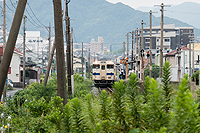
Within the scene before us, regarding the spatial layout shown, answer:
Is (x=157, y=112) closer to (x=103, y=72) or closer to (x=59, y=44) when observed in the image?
(x=59, y=44)

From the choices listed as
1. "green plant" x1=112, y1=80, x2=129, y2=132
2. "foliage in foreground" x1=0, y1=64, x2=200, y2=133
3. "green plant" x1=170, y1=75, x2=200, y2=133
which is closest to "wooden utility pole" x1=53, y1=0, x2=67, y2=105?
"foliage in foreground" x1=0, y1=64, x2=200, y2=133

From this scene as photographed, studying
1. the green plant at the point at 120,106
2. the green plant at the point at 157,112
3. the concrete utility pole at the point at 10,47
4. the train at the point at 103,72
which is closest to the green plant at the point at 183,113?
the green plant at the point at 157,112

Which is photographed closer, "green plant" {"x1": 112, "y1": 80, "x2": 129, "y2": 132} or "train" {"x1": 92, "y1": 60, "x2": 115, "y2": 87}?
"green plant" {"x1": 112, "y1": 80, "x2": 129, "y2": 132}

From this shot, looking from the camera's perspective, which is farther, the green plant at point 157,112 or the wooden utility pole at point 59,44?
the wooden utility pole at point 59,44

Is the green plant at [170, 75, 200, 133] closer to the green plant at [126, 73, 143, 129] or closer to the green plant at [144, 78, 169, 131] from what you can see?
the green plant at [144, 78, 169, 131]

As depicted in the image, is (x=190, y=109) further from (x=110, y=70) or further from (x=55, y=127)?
(x=110, y=70)

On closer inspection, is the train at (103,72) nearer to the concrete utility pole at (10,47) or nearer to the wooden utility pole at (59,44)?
the wooden utility pole at (59,44)

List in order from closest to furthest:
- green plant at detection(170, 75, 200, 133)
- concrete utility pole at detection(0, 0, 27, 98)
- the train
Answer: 1. green plant at detection(170, 75, 200, 133)
2. concrete utility pole at detection(0, 0, 27, 98)
3. the train

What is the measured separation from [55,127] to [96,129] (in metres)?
0.77

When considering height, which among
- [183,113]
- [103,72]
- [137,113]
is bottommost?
[103,72]

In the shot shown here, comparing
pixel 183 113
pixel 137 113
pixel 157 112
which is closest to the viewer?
pixel 183 113

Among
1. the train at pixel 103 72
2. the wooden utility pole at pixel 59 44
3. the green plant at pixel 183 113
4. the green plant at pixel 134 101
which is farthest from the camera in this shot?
the train at pixel 103 72

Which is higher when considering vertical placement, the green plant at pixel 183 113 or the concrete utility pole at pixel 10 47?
the concrete utility pole at pixel 10 47

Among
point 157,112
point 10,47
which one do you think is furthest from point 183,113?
point 10,47
